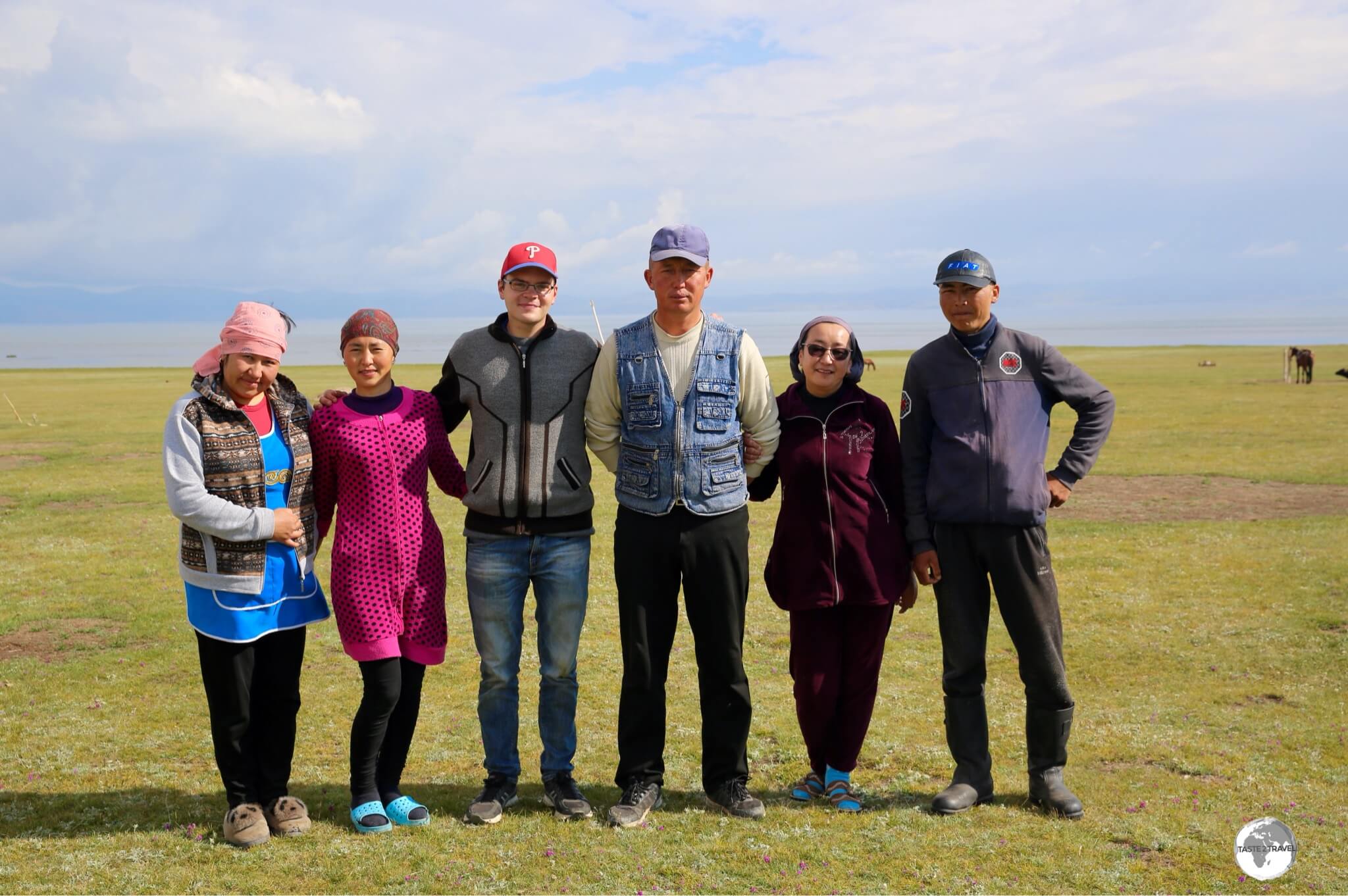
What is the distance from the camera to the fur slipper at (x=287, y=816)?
5098 millimetres

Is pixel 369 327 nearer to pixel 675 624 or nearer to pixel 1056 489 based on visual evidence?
pixel 675 624

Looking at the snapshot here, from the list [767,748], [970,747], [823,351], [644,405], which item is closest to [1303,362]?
[767,748]

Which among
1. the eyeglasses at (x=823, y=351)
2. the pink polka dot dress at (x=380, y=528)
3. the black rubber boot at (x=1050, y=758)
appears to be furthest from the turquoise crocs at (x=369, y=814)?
the black rubber boot at (x=1050, y=758)

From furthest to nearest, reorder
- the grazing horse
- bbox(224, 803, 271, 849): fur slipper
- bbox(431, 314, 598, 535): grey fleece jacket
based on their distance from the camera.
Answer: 1. the grazing horse
2. bbox(431, 314, 598, 535): grey fleece jacket
3. bbox(224, 803, 271, 849): fur slipper

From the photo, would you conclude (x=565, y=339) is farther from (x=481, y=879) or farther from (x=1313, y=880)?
(x=1313, y=880)

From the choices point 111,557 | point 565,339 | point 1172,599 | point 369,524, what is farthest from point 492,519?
point 111,557

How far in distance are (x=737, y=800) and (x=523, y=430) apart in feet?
7.10

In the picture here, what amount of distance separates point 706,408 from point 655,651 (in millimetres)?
1260

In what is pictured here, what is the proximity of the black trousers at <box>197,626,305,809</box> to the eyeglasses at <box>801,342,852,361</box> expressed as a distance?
2821 millimetres

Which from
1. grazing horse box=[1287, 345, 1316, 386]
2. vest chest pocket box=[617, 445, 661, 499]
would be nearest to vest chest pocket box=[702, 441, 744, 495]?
vest chest pocket box=[617, 445, 661, 499]

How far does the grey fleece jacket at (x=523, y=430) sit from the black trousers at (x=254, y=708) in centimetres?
110

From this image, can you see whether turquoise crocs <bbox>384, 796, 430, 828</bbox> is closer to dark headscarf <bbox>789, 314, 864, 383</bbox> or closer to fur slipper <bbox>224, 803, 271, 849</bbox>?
fur slipper <bbox>224, 803, 271, 849</bbox>

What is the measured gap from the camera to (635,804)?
17.5ft

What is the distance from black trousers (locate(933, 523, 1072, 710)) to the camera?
5.36m
